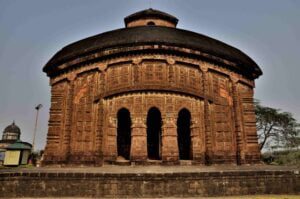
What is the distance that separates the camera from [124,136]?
14773 mm

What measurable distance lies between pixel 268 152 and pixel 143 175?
90.9 ft

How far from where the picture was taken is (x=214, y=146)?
13312 mm

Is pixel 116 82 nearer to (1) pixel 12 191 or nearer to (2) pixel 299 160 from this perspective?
(1) pixel 12 191

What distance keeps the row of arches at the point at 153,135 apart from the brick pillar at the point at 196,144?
103cm

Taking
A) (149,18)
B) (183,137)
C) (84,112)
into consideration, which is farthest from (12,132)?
(183,137)

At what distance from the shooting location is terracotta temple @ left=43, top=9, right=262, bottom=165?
1292 cm

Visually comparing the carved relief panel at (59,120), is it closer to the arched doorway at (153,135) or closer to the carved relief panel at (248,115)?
the arched doorway at (153,135)

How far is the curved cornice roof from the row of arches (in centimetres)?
381

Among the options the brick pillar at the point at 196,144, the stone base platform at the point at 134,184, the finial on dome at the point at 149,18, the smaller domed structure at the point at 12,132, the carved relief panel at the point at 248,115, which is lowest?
the stone base platform at the point at 134,184

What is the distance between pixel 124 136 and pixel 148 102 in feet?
9.92

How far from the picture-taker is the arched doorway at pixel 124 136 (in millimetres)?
14508

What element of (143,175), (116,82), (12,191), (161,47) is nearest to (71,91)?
(116,82)

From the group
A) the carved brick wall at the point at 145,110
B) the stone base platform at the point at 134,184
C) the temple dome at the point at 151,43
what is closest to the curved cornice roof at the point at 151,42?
the temple dome at the point at 151,43

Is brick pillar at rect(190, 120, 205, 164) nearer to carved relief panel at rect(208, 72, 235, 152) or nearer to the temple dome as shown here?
carved relief panel at rect(208, 72, 235, 152)
